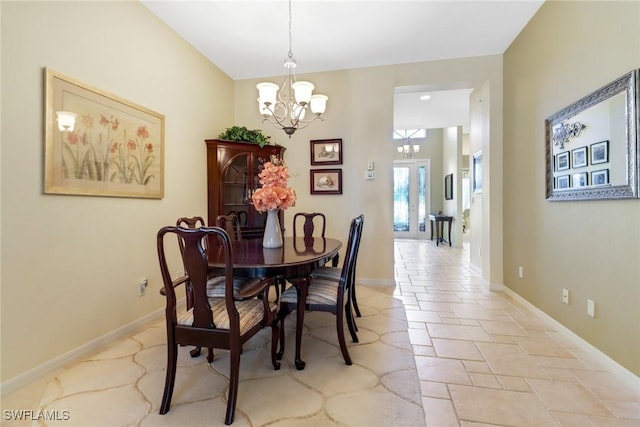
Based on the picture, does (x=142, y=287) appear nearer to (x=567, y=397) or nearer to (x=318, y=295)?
(x=318, y=295)

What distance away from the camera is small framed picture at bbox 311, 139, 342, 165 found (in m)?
3.91

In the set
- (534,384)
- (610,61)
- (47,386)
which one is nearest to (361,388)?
(534,384)

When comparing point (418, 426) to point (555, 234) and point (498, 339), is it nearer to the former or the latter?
point (498, 339)

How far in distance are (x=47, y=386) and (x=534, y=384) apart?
9.50ft

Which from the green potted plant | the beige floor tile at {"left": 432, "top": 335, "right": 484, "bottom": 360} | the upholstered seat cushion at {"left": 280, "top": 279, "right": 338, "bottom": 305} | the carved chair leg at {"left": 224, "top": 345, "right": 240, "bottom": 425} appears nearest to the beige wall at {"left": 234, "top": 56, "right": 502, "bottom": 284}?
the green potted plant

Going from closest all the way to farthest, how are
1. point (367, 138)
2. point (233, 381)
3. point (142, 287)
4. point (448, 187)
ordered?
point (233, 381)
point (142, 287)
point (367, 138)
point (448, 187)

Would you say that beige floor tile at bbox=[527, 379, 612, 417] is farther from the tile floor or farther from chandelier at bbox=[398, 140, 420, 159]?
chandelier at bbox=[398, 140, 420, 159]

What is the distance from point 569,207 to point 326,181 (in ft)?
8.34

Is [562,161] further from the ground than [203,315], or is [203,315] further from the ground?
[562,161]

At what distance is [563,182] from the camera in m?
2.36

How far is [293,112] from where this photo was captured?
280 centimetres

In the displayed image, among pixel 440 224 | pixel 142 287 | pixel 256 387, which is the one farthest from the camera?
pixel 440 224

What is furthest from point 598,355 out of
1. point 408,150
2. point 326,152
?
point 408,150

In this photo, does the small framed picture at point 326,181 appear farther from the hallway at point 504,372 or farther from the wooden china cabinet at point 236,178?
the hallway at point 504,372
